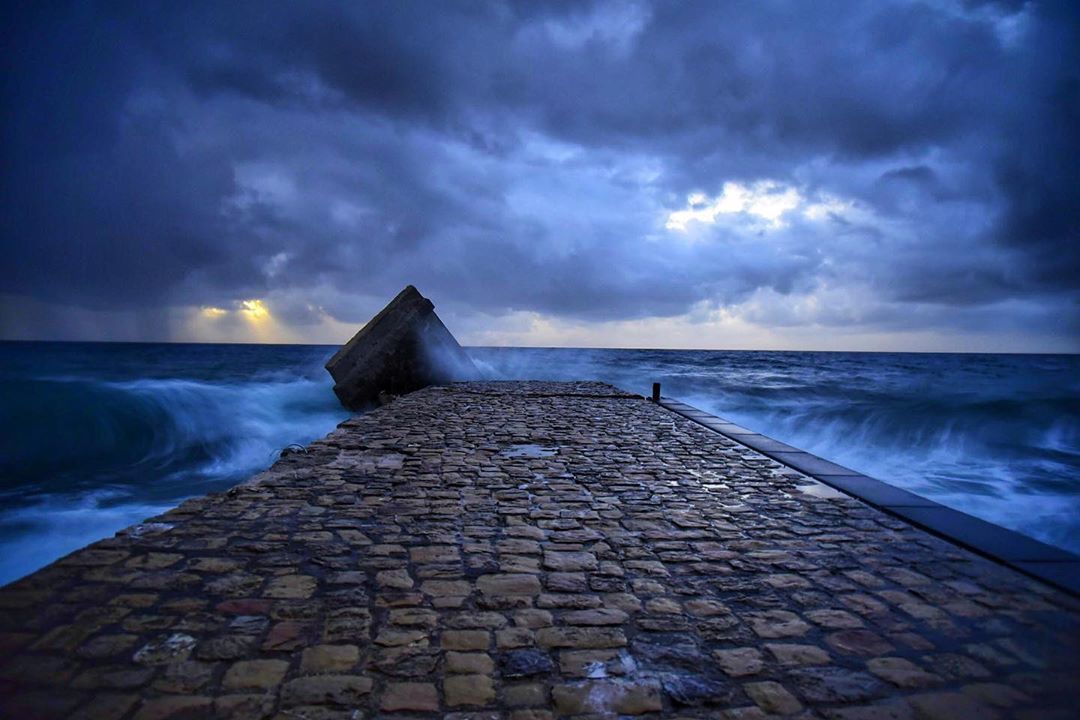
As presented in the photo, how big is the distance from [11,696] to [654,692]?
8.00ft

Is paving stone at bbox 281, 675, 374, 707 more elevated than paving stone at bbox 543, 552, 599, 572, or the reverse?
paving stone at bbox 543, 552, 599, 572

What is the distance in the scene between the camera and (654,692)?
203 centimetres

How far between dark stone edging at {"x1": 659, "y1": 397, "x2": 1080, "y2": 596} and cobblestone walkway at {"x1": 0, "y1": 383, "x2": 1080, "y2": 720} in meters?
0.12

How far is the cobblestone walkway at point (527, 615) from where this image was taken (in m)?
1.98

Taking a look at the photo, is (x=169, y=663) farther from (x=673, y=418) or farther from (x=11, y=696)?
(x=673, y=418)

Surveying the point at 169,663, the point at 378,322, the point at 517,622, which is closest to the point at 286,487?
the point at 169,663

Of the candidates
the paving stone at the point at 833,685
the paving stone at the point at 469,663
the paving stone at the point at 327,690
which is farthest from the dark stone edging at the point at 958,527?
the paving stone at the point at 327,690

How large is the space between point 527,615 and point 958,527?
3.34 meters

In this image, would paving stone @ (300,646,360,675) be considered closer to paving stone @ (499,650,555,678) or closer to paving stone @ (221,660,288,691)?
paving stone @ (221,660,288,691)

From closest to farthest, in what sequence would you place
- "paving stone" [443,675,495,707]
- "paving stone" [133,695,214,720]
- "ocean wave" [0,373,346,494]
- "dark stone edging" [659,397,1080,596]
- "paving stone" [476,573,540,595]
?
"paving stone" [133,695,214,720] < "paving stone" [443,675,495,707] < "paving stone" [476,573,540,595] < "dark stone edging" [659,397,1080,596] < "ocean wave" [0,373,346,494]

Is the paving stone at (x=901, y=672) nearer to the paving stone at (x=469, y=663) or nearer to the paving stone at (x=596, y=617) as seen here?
the paving stone at (x=596, y=617)

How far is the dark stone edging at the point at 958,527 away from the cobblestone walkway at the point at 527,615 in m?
0.12

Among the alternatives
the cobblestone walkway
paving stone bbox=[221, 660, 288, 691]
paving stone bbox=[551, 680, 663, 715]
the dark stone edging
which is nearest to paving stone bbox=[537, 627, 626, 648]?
the cobblestone walkway

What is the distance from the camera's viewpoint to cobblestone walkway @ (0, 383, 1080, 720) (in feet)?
6.51
